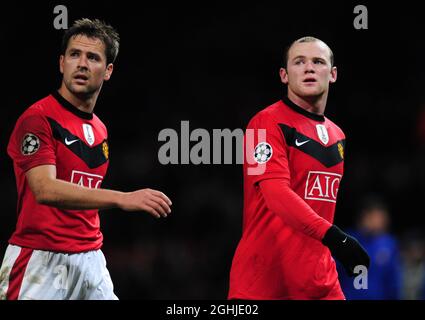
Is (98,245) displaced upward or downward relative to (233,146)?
downward

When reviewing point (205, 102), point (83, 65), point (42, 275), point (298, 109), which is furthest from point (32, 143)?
point (205, 102)

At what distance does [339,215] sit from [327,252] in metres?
6.63

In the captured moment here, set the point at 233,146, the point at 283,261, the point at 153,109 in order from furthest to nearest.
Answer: the point at 153,109 < the point at 233,146 < the point at 283,261

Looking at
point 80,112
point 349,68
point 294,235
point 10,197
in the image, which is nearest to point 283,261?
point 294,235

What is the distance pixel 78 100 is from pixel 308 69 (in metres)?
1.45

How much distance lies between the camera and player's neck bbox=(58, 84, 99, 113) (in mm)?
5477

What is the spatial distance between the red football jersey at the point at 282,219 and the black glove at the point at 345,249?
0.30 m

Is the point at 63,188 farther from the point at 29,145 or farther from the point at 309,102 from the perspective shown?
the point at 309,102

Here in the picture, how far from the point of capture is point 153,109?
13797mm

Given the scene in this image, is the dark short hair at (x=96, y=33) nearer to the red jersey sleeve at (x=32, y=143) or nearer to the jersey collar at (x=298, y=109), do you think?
the red jersey sleeve at (x=32, y=143)

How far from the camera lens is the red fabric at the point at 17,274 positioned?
5195mm

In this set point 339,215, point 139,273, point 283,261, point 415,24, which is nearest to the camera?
point 283,261

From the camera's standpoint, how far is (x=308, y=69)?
549 cm

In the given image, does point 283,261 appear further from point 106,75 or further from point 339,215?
point 339,215
